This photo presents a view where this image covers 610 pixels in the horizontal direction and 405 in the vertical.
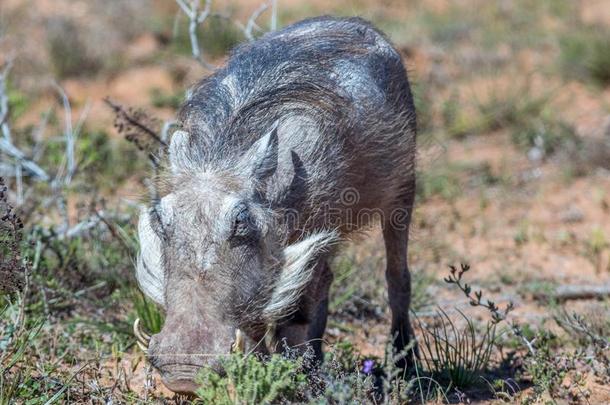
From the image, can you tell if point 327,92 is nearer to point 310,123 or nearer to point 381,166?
point 310,123

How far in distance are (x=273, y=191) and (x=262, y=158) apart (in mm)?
130

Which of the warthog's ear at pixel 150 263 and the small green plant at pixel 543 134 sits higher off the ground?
the warthog's ear at pixel 150 263

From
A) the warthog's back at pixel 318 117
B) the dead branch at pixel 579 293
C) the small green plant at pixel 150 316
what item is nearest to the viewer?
the warthog's back at pixel 318 117

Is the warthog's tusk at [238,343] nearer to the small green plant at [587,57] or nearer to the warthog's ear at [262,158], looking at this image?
the warthog's ear at [262,158]

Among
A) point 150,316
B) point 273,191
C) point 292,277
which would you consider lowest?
point 150,316

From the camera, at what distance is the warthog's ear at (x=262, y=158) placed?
3.46 meters

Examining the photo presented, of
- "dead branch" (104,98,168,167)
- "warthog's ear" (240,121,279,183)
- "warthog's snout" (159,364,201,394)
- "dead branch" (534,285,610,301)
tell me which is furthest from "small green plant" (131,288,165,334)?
"dead branch" (534,285,610,301)

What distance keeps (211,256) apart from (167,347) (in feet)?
1.17

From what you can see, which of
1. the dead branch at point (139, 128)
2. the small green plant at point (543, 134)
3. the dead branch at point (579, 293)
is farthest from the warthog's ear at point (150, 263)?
the small green plant at point (543, 134)

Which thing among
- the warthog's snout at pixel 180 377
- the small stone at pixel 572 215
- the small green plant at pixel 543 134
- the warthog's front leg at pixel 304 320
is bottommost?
the small stone at pixel 572 215

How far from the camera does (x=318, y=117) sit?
379 cm

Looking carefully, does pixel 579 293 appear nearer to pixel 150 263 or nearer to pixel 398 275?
pixel 398 275

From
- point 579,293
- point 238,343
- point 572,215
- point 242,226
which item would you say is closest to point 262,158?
point 242,226

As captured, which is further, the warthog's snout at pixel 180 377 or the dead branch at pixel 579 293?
the dead branch at pixel 579 293
